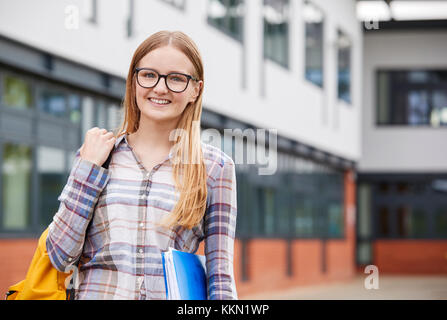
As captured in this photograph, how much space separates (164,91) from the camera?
1.92m

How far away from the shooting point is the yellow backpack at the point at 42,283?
71.3 inches

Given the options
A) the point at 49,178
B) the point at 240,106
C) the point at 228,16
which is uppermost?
the point at 228,16

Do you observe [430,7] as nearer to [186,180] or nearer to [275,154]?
[275,154]

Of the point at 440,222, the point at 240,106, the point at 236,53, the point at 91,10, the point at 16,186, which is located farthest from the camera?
the point at 440,222

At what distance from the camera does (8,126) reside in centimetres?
761

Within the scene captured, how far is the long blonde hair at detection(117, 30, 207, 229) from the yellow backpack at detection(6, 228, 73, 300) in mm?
246

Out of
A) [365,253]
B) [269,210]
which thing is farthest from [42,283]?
[365,253]

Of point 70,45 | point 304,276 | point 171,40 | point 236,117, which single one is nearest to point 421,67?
point 304,276

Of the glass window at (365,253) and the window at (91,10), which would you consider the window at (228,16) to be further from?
the glass window at (365,253)

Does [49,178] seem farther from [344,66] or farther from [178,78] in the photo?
[344,66]

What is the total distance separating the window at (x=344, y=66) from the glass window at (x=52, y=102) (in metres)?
11.3

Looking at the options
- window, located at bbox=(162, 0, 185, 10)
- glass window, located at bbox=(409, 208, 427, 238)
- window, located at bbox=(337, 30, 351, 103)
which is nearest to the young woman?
window, located at bbox=(162, 0, 185, 10)

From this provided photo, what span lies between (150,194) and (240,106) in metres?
10.9

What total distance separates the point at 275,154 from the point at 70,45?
780 cm
